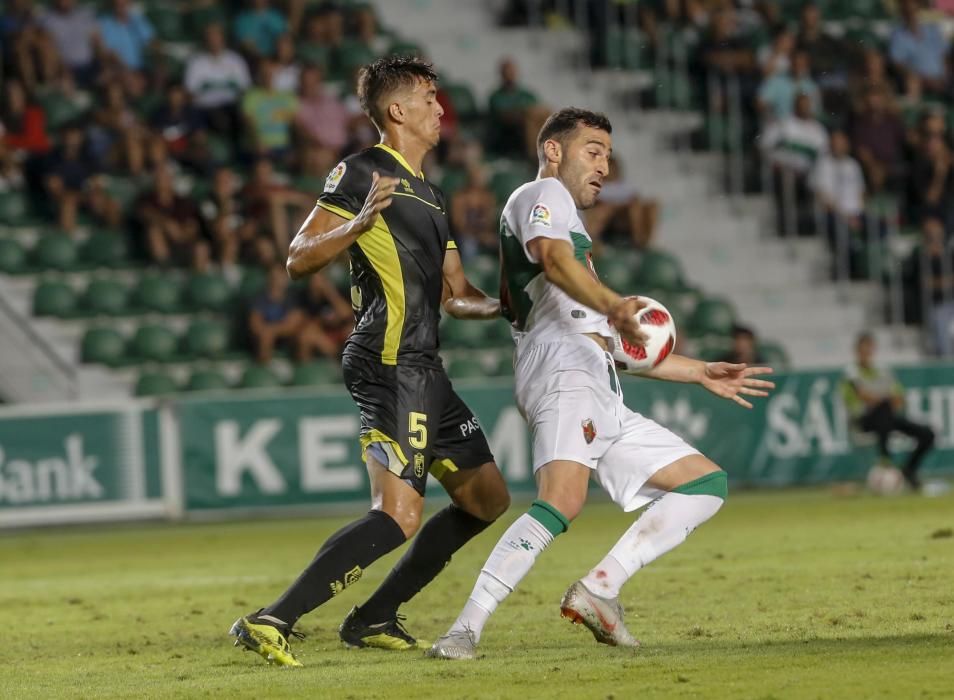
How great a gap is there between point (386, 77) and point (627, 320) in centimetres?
157

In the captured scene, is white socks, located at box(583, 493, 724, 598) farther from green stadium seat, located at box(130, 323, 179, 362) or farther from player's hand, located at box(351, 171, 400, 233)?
green stadium seat, located at box(130, 323, 179, 362)

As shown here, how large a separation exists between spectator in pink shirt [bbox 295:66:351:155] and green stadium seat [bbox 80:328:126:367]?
3380 millimetres

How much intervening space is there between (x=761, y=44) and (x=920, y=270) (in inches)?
161

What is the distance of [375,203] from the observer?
246 inches

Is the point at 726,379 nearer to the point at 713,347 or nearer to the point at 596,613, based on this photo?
the point at 596,613

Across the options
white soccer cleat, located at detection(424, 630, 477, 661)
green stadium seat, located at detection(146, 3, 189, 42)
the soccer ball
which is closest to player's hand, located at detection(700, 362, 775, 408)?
the soccer ball

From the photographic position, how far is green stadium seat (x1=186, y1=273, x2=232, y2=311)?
17250 millimetres

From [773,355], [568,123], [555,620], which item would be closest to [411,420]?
[568,123]

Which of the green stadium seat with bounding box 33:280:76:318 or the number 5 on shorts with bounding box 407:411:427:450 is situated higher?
the number 5 on shorts with bounding box 407:411:427:450

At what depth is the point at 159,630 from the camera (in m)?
8.30

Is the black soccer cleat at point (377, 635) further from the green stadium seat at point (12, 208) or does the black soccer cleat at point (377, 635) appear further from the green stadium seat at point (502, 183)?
the green stadium seat at point (502, 183)

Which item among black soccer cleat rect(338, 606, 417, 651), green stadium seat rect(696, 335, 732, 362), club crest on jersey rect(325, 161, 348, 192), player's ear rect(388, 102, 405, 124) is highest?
player's ear rect(388, 102, 405, 124)

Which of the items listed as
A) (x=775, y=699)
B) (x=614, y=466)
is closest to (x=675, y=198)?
(x=614, y=466)

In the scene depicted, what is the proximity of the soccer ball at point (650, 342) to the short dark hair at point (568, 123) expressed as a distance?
79 centimetres
